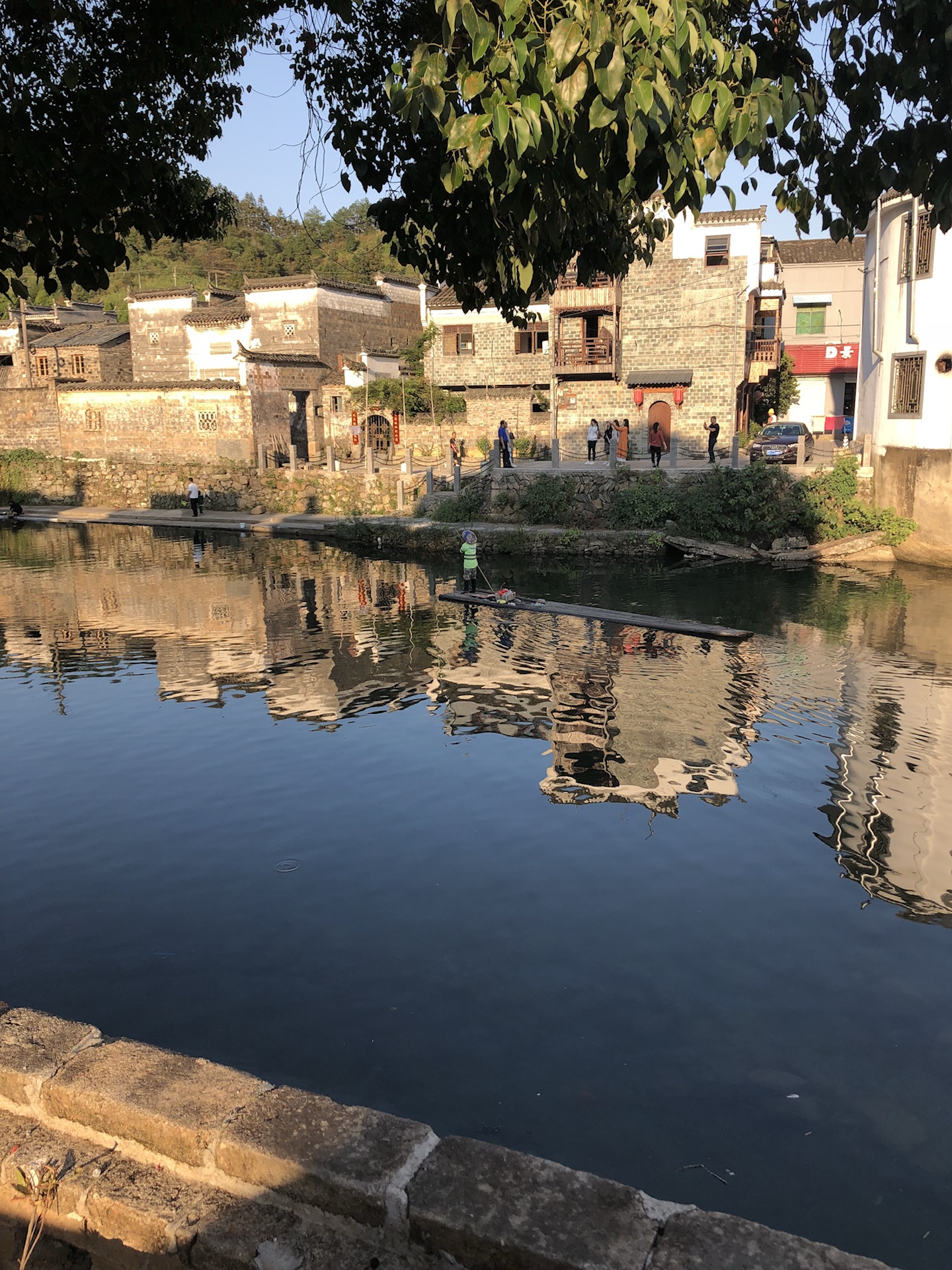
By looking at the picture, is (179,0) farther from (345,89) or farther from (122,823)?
(122,823)

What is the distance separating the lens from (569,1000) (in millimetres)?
8039

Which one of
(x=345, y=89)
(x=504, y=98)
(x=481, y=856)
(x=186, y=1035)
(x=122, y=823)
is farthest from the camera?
(x=122, y=823)

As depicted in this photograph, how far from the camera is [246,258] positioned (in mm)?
84500

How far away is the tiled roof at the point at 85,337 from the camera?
5700 cm

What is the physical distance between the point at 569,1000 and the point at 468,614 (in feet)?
52.2

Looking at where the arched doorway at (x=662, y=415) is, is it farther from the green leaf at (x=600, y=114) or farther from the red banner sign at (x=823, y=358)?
the green leaf at (x=600, y=114)

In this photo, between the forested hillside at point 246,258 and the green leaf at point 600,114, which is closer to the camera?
the green leaf at point 600,114

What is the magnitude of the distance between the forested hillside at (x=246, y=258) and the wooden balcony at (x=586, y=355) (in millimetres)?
32623

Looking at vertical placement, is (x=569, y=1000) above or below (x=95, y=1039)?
below

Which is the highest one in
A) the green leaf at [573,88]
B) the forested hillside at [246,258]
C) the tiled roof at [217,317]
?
the forested hillside at [246,258]

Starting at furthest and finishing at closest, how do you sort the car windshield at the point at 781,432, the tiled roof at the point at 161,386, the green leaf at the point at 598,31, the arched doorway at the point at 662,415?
the tiled roof at the point at 161,386
the arched doorway at the point at 662,415
the car windshield at the point at 781,432
the green leaf at the point at 598,31

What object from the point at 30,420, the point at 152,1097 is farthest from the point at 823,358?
the point at 152,1097

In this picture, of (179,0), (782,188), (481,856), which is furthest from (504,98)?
(481,856)

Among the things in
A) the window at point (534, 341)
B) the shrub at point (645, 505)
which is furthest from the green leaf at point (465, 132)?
the window at point (534, 341)
